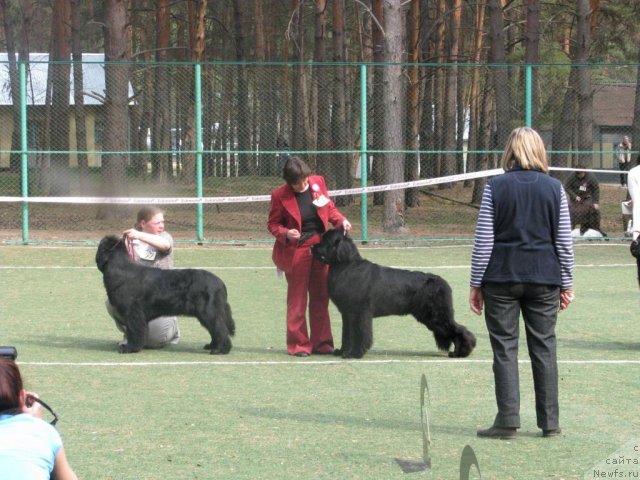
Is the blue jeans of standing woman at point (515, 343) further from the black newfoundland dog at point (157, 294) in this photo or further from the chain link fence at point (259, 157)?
the chain link fence at point (259, 157)

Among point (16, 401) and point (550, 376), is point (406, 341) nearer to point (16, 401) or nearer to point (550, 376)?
A: point (550, 376)

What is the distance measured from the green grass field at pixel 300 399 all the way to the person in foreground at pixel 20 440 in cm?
243

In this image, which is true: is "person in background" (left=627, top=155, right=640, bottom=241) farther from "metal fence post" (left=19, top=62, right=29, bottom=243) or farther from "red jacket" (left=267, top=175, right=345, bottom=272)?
"metal fence post" (left=19, top=62, right=29, bottom=243)

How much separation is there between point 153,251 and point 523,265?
437 centimetres

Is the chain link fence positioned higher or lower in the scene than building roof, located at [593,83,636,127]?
lower

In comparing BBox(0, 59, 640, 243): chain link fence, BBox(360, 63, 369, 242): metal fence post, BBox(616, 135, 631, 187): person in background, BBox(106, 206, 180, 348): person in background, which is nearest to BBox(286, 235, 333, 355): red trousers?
BBox(106, 206, 180, 348): person in background

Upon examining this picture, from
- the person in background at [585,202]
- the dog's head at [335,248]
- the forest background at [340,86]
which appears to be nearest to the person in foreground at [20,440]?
the dog's head at [335,248]

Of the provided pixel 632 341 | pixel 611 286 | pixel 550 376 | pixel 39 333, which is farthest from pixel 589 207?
pixel 550 376

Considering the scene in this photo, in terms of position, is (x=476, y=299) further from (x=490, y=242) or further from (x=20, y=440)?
(x=20, y=440)

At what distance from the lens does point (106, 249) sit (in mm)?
9648

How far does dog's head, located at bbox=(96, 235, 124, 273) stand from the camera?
9.63 meters

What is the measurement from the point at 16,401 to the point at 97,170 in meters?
21.2

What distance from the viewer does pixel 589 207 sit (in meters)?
20.0

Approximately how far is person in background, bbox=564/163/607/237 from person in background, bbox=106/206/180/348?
11.3 meters
